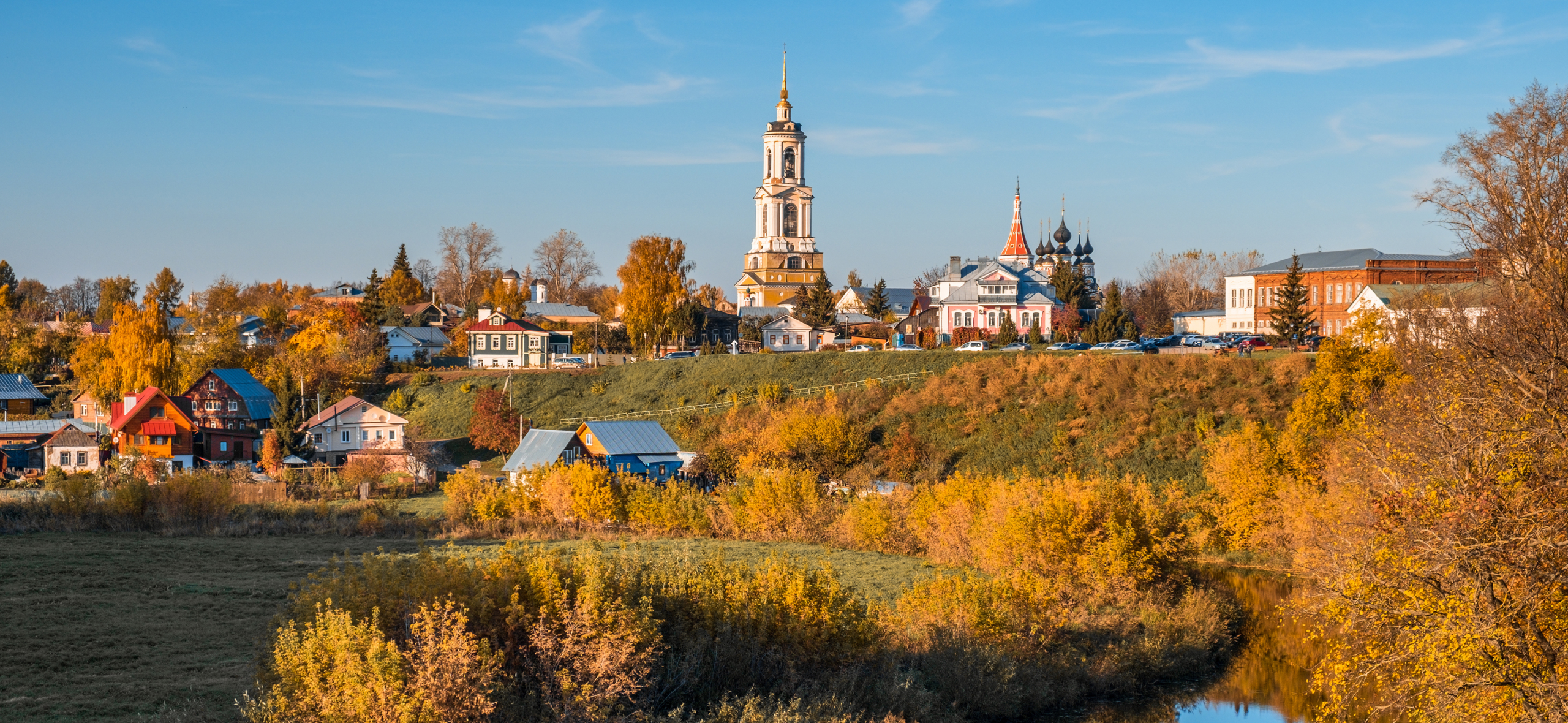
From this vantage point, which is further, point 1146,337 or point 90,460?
point 1146,337

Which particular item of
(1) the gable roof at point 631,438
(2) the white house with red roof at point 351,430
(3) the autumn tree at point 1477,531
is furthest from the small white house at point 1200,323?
(3) the autumn tree at point 1477,531

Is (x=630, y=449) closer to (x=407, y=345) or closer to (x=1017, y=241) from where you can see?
(x=407, y=345)

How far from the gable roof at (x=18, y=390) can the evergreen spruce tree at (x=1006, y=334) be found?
170ft

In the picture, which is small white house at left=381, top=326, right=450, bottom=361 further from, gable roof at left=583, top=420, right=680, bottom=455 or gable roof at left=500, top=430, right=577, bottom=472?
gable roof at left=583, top=420, right=680, bottom=455

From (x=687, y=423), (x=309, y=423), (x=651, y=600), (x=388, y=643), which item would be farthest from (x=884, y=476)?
(x=388, y=643)

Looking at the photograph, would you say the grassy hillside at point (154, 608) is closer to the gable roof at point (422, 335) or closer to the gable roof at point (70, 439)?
the gable roof at point (70, 439)

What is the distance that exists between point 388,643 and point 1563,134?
18169mm

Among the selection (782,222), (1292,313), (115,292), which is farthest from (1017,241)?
(115,292)

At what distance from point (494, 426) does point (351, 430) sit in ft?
21.1

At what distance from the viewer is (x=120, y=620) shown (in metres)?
22.0

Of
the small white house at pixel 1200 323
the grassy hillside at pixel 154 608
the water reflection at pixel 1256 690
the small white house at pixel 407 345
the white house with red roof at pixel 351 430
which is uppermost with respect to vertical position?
the small white house at pixel 1200 323

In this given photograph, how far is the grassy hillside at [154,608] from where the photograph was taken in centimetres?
1666

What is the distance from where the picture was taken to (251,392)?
57781mm

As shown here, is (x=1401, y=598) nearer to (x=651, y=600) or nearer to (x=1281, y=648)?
(x=651, y=600)
